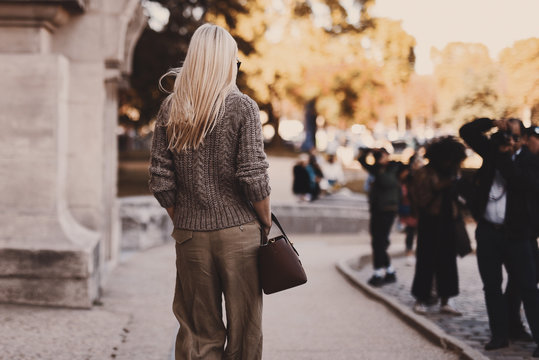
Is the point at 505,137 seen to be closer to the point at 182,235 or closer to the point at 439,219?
the point at 439,219

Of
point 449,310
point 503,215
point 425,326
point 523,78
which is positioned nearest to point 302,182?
point 523,78

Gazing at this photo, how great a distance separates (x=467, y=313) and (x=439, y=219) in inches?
39.3

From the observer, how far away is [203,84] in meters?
3.53

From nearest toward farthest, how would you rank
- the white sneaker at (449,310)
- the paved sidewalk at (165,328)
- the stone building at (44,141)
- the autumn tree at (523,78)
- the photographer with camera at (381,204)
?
1. the paved sidewalk at (165,328)
2. the stone building at (44,141)
3. the white sneaker at (449,310)
4. the autumn tree at (523,78)
5. the photographer with camera at (381,204)

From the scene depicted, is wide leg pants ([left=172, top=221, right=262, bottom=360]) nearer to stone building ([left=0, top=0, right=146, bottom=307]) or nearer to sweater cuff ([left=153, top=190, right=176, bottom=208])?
sweater cuff ([left=153, top=190, right=176, bottom=208])

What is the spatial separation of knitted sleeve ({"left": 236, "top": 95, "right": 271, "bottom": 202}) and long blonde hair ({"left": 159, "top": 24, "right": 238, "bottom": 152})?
0.41 ft

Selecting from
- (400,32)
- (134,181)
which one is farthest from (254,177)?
(400,32)

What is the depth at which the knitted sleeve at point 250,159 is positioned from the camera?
3.58 metres

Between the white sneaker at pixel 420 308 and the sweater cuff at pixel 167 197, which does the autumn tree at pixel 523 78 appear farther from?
the sweater cuff at pixel 167 197

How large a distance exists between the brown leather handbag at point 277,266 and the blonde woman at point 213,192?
5 centimetres

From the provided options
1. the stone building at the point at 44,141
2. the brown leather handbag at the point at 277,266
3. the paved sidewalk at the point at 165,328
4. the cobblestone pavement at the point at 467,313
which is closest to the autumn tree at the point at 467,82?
the cobblestone pavement at the point at 467,313

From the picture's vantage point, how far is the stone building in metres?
7.04

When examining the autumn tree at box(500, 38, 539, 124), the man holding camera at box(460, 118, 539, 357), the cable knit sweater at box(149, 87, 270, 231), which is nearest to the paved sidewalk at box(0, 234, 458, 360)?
the man holding camera at box(460, 118, 539, 357)

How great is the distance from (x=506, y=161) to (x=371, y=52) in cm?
3135
